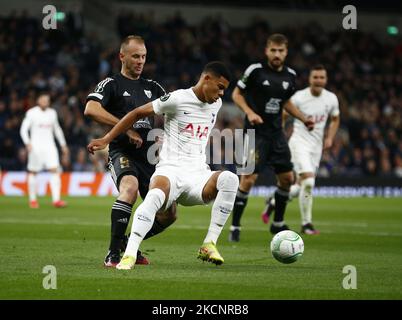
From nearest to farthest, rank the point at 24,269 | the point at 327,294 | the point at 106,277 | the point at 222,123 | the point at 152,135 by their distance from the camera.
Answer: the point at 327,294 → the point at 106,277 → the point at 24,269 → the point at 152,135 → the point at 222,123

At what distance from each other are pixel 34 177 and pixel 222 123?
28.9 feet

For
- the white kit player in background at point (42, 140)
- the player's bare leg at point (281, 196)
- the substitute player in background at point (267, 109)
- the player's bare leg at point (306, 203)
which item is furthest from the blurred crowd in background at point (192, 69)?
the substitute player in background at point (267, 109)

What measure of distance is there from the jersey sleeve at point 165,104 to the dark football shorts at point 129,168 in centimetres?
73

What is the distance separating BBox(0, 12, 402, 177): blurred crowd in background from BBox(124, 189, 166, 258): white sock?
46.0 feet

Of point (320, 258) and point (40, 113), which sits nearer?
point (320, 258)

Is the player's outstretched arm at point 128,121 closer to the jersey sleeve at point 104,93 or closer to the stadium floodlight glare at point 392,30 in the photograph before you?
the jersey sleeve at point 104,93

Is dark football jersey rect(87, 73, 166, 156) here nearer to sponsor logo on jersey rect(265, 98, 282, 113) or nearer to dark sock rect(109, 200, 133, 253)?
dark sock rect(109, 200, 133, 253)

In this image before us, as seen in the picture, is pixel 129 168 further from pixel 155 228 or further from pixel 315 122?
pixel 315 122

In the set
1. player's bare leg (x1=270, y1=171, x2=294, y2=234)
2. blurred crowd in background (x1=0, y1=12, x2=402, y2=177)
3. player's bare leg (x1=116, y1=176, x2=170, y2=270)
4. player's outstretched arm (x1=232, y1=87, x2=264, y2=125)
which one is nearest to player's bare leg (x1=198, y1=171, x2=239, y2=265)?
player's bare leg (x1=116, y1=176, x2=170, y2=270)

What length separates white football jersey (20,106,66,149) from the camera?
19266 mm

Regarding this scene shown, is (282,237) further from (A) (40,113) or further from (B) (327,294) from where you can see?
(A) (40,113)

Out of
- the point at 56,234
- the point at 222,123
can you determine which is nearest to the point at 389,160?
the point at 222,123

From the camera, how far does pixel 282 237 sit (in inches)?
347

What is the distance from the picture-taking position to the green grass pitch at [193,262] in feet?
Answer: 22.9
